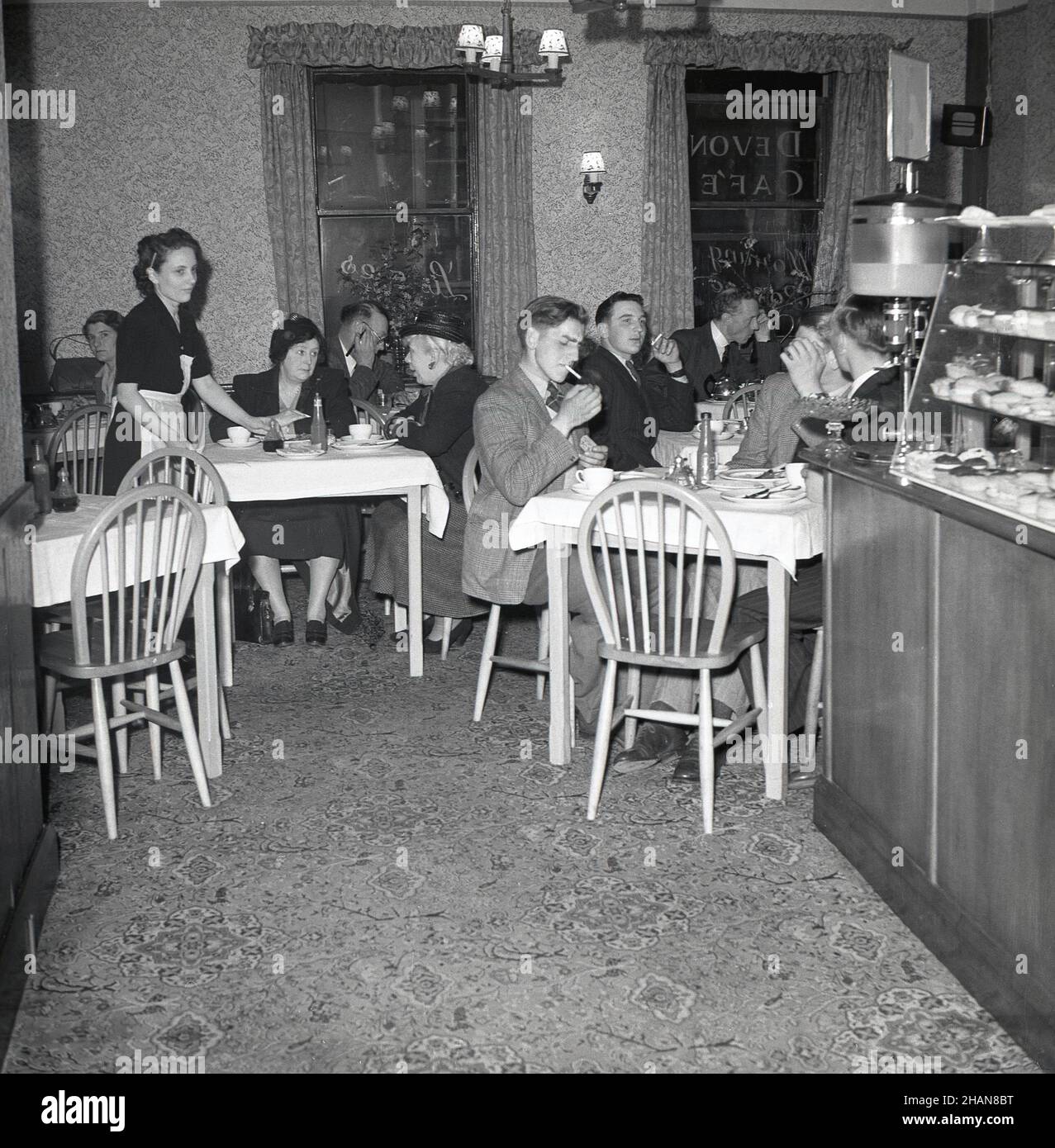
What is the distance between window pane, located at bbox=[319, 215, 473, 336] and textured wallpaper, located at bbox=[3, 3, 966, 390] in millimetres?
416

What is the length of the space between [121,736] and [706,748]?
5.83 ft

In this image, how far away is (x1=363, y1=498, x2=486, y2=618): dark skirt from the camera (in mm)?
5285

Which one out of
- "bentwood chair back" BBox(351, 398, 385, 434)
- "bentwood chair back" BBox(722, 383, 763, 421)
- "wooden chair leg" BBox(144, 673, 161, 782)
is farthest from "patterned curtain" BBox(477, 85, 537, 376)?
"wooden chair leg" BBox(144, 673, 161, 782)

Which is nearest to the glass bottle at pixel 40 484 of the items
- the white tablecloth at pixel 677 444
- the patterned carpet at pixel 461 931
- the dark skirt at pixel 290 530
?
the patterned carpet at pixel 461 931

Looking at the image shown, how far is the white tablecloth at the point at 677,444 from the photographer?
537 cm

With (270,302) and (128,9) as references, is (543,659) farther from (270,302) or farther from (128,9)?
(128,9)

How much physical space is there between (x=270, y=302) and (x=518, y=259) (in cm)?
158

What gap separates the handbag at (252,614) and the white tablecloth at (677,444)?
1.76m

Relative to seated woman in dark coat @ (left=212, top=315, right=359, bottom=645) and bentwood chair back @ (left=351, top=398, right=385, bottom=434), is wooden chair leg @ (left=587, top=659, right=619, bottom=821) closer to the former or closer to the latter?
seated woman in dark coat @ (left=212, top=315, right=359, bottom=645)

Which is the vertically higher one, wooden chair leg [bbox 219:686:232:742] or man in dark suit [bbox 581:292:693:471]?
man in dark suit [bbox 581:292:693:471]

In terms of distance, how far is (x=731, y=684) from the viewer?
406cm

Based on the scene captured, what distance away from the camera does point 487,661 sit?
4.45 m

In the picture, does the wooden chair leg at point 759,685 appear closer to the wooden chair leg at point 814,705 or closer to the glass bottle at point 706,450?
the wooden chair leg at point 814,705
